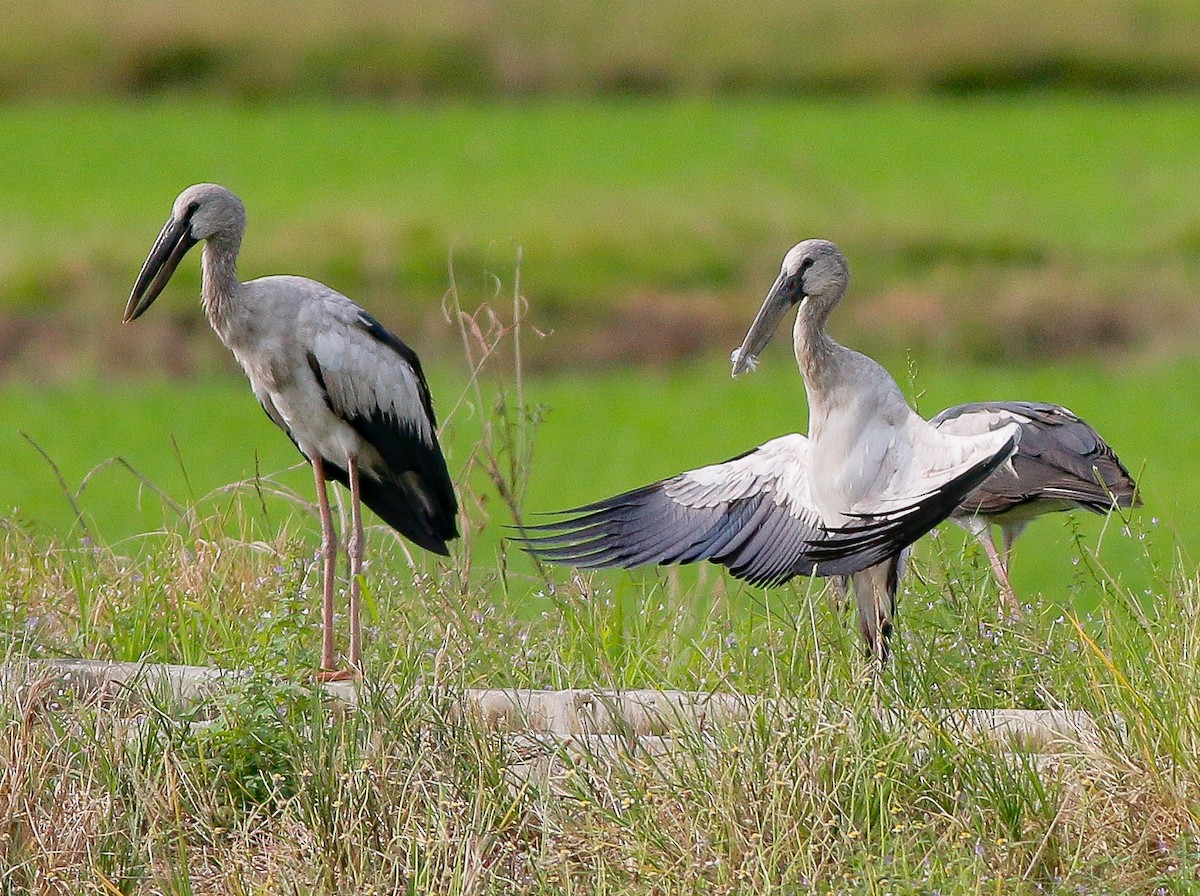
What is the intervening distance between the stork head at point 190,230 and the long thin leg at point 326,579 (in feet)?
2.25

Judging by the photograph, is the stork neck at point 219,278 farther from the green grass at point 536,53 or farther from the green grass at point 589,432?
the green grass at point 536,53

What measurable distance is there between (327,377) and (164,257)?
527mm

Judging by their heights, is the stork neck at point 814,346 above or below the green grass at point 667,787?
above

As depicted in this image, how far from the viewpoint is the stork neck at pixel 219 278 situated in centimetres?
504

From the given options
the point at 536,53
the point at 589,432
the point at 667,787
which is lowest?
the point at 667,787

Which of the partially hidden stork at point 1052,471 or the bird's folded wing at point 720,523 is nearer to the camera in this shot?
the bird's folded wing at point 720,523

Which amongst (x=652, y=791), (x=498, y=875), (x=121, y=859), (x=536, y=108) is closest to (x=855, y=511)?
(x=652, y=791)

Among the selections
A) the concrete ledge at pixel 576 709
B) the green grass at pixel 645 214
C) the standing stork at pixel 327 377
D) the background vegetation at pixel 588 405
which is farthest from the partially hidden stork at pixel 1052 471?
the green grass at pixel 645 214

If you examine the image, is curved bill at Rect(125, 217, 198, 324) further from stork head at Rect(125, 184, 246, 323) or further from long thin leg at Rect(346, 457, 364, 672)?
long thin leg at Rect(346, 457, 364, 672)

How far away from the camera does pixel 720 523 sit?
5.20 metres

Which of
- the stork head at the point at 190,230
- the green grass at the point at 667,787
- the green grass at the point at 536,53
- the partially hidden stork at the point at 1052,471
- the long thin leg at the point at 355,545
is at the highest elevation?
the green grass at the point at 536,53

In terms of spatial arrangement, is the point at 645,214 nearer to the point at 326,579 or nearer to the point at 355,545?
the point at 355,545

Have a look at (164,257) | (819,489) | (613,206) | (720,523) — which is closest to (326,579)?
(164,257)

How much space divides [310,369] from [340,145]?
17.5m
